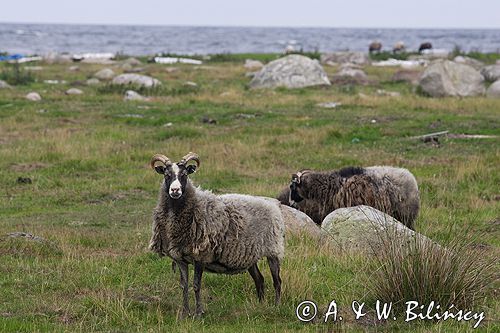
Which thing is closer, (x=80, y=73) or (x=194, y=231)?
(x=194, y=231)

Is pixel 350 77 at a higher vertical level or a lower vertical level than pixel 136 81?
lower

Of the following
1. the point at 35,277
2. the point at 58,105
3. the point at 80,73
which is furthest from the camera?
the point at 80,73

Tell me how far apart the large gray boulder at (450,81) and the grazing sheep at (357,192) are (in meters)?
20.2

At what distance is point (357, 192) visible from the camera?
14.2 m

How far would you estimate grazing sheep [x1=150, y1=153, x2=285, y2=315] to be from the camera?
30.6 ft

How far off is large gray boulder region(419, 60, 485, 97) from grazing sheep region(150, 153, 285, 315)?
25276mm

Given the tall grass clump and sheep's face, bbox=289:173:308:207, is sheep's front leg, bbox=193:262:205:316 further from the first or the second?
sheep's face, bbox=289:173:308:207

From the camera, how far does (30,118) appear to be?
25.9 metres

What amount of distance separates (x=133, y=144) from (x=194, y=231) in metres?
12.7

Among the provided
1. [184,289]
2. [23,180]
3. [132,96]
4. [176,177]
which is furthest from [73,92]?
[184,289]

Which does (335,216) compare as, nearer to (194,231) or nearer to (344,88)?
(194,231)

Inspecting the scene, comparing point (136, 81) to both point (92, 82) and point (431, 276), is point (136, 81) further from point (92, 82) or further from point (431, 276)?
point (431, 276)

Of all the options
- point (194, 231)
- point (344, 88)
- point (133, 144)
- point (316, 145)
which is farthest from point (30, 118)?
point (194, 231)

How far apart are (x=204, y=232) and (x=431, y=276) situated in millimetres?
2493
